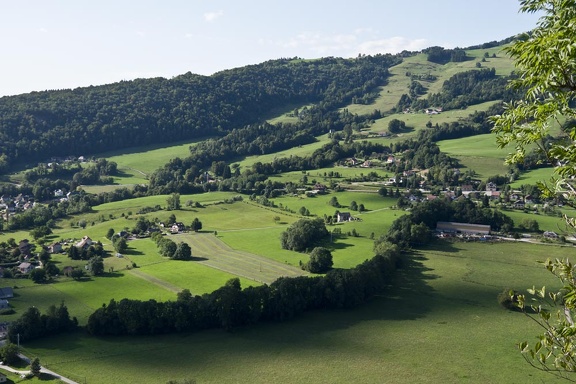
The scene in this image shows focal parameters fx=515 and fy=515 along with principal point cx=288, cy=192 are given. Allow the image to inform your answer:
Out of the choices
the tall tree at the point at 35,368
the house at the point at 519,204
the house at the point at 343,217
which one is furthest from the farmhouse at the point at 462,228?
the tall tree at the point at 35,368

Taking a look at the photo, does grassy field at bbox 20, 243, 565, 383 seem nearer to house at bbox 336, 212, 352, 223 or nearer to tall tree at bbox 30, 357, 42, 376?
tall tree at bbox 30, 357, 42, 376

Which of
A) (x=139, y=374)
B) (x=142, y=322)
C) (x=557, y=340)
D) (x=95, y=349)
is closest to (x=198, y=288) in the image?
(x=142, y=322)

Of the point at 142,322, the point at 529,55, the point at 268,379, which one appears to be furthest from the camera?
the point at 142,322

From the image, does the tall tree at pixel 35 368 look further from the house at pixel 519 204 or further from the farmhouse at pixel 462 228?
the house at pixel 519 204

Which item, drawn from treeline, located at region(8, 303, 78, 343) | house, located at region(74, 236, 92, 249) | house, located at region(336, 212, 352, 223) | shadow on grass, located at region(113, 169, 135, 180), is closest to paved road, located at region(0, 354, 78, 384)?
treeline, located at region(8, 303, 78, 343)

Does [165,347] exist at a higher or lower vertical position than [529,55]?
lower

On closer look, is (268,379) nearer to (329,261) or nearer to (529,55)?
(329,261)
